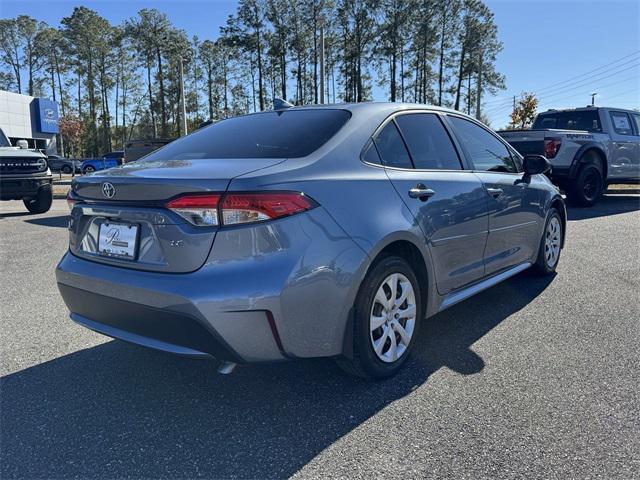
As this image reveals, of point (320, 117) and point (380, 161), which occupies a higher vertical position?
point (320, 117)

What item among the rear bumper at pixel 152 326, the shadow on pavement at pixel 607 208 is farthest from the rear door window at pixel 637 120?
the rear bumper at pixel 152 326

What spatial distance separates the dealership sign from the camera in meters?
43.5

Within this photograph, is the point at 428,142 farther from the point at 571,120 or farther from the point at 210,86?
the point at 210,86

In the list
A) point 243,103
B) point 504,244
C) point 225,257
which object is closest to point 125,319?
point 225,257

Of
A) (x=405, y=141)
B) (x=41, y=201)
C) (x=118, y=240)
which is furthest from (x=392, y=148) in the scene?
(x=41, y=201)

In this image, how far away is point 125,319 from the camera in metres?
2.45

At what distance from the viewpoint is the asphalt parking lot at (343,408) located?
83.7 inches

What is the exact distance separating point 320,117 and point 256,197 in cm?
106

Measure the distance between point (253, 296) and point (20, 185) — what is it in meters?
9.74

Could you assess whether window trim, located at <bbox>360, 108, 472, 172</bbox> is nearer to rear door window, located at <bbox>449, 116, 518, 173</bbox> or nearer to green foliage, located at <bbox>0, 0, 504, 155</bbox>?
rear door window, located at <bbox>449, 116, 518, 173</bbox>

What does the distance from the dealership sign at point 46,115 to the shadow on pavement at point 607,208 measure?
4537 centimetres

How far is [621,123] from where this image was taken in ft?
36.4

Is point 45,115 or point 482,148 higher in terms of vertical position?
point 45,115

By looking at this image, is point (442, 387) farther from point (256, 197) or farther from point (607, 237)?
point (607, 237)
